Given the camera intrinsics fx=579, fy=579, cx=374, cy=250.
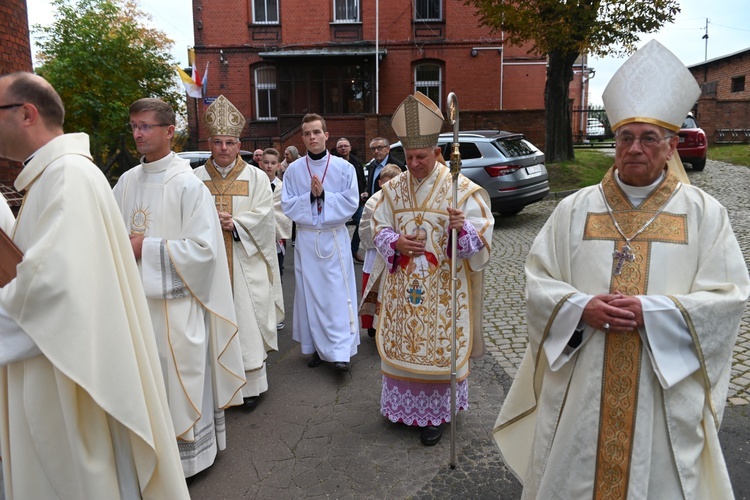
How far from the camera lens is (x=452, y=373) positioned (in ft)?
11.9

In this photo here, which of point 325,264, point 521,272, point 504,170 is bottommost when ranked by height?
point 521,272

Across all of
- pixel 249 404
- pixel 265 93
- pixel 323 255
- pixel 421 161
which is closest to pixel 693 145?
pixel 323 255

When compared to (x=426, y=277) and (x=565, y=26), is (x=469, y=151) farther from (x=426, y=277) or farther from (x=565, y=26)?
(x=426, y=277)

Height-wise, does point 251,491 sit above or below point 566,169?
below

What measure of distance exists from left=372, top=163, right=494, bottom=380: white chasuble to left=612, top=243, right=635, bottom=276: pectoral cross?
1.35 m

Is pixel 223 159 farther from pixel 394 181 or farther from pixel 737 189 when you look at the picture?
pixel 737 189

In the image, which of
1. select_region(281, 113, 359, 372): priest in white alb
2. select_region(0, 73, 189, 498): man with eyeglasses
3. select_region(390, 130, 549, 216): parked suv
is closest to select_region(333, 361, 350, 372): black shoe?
select_region(281, 113, 359, 372): priest in white alb

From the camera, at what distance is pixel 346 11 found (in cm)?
2406

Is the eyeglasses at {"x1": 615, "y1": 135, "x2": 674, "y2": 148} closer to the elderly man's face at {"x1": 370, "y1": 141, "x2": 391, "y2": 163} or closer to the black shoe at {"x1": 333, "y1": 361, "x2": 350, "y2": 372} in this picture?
the black shoe at {"x1": 333, "y1": 361, "x2": 350, "y2": 372}

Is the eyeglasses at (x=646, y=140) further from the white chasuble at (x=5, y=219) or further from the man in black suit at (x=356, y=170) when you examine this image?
the man in black suit at (x=356, y=170)

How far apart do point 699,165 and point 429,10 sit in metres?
12.7

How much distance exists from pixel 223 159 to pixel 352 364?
224cm

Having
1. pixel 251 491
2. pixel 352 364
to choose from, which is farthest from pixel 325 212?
pixel 251 491

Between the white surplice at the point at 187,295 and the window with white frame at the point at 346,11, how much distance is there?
22.2m
